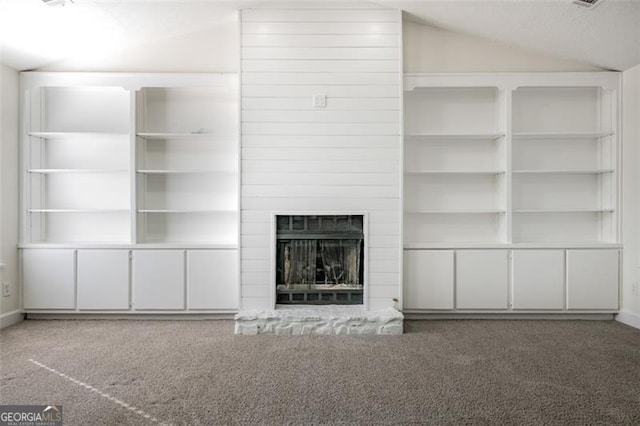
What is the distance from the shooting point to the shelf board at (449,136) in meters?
3.84

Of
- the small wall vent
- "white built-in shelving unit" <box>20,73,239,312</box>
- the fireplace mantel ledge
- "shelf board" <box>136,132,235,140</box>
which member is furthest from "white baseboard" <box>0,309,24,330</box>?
the small wall vent

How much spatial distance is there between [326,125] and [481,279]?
2.12m

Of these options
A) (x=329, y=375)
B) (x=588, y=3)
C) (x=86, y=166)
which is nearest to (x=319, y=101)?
(x=588, y=3)

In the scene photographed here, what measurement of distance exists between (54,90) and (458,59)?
4191 mm

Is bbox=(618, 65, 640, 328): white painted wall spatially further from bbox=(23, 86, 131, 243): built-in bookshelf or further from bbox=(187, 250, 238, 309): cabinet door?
bbox=(23, 86, 131, 243): built-in bookshelf

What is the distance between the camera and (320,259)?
3.70 meters

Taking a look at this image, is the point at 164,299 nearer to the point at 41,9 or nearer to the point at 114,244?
the point at 114,244

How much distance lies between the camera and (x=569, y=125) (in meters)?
4.03

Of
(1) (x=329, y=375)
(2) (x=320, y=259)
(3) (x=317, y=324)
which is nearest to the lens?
(1) (x=329, y=375)

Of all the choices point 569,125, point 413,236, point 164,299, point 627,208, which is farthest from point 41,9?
point 627,208

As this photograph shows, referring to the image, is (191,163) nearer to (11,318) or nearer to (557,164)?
(11,318)

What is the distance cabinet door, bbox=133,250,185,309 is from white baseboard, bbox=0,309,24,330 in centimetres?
113

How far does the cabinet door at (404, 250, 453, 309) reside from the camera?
3766 millimetres

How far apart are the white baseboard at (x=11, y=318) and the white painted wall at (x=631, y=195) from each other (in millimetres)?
5853
